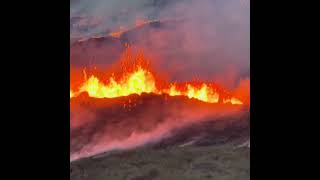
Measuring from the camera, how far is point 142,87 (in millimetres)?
6527

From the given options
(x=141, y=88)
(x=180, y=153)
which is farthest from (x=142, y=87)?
(x=180, y=153)

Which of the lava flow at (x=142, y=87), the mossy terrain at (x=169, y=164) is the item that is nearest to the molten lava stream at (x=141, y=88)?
the lava flow at (x=142, y=87)

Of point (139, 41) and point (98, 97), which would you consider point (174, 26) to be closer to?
point (139, 41)

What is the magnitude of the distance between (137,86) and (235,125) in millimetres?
1225

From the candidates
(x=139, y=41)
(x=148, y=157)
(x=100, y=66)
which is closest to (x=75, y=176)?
(x=148, y=157)

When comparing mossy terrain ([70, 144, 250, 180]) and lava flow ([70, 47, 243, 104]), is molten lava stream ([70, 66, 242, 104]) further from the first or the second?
mossy terrain ([70, 144, 250, 180])

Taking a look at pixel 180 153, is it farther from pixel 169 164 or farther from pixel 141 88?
pixel 141 88

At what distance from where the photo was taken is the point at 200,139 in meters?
6.60

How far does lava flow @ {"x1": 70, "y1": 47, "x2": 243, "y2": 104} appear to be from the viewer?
6484 mm

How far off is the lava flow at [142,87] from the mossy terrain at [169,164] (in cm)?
59

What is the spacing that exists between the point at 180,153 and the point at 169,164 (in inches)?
7.2

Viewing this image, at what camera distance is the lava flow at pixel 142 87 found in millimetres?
6484

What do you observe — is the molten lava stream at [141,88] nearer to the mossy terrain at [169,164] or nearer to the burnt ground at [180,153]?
the burnt ground at [180,153]

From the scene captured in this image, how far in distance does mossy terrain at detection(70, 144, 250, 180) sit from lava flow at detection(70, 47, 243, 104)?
59cm
